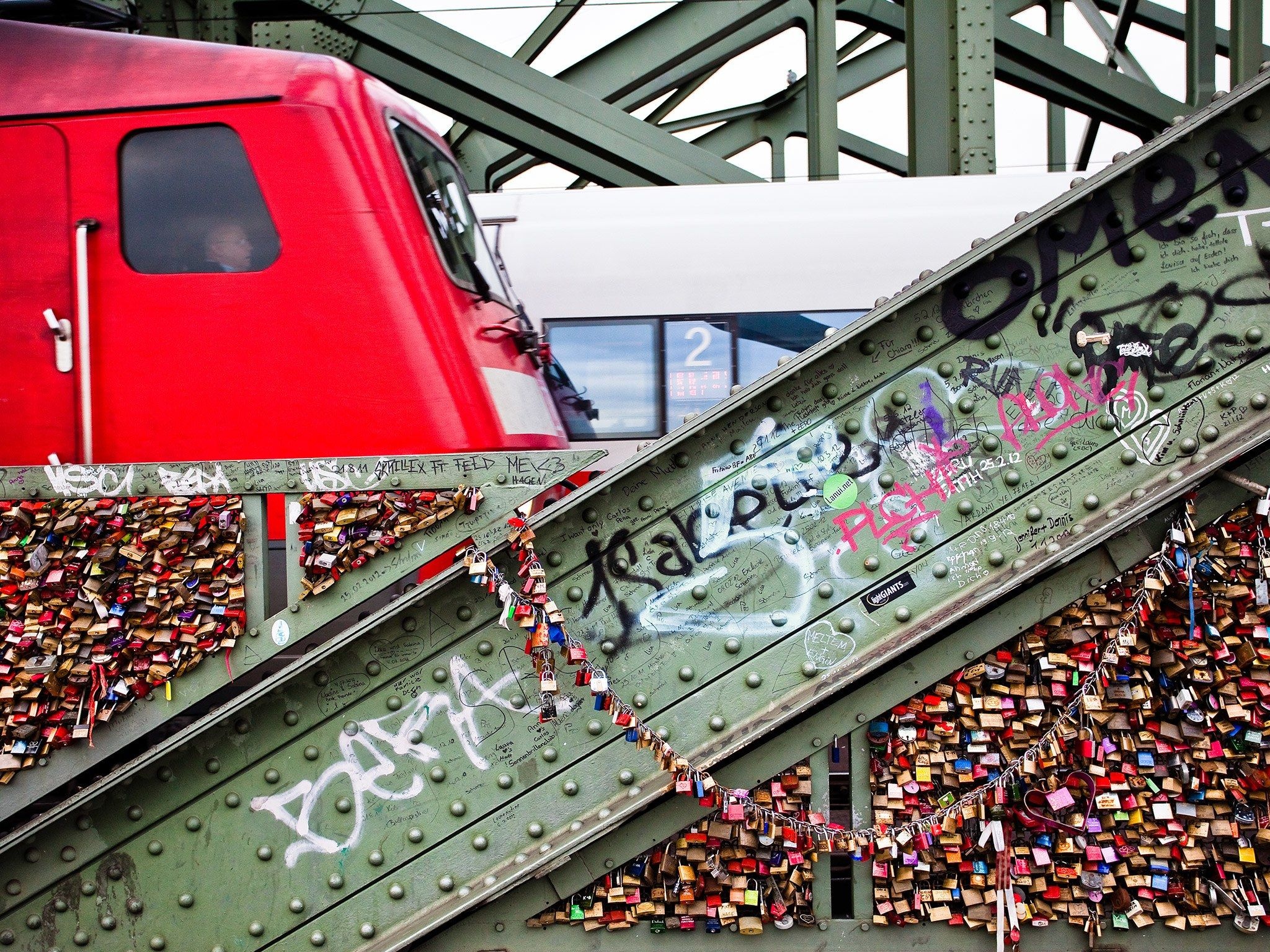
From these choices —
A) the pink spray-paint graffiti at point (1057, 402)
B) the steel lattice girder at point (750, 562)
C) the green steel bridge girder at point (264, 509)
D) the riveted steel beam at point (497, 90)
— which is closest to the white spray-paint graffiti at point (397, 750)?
the steel lattice girder at point (750, 562)

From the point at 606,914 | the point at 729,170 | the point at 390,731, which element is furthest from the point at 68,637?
the point at 729,170

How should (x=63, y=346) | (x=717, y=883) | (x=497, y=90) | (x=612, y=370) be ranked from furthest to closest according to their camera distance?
(x=497, y=90) < (x=612, y=370) < (x=63, y=346) < (x=717, y=883)

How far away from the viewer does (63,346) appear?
459 centimetres

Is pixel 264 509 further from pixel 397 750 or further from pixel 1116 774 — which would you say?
pixel 1116 774

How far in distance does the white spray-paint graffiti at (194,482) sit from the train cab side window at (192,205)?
130 centimetres

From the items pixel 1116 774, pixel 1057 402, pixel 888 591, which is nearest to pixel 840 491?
pixel 888 591

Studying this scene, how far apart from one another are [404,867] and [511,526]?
1258 millimetres

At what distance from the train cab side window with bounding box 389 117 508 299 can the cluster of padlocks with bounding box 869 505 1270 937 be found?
2961mm

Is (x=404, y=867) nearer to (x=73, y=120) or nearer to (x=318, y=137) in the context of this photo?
(x=318, y=137)

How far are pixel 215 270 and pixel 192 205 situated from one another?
1.05 ft

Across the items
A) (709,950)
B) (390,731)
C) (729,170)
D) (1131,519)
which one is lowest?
(709,950)

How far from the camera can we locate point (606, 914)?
390 cm

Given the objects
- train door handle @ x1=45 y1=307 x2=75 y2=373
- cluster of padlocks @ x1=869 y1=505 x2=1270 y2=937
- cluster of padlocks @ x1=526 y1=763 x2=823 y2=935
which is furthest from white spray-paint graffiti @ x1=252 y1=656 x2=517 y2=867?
train door handle @ x1=45 y1=307 x2=75 y2=373

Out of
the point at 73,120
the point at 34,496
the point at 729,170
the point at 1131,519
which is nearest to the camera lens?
the point at 1131,519
